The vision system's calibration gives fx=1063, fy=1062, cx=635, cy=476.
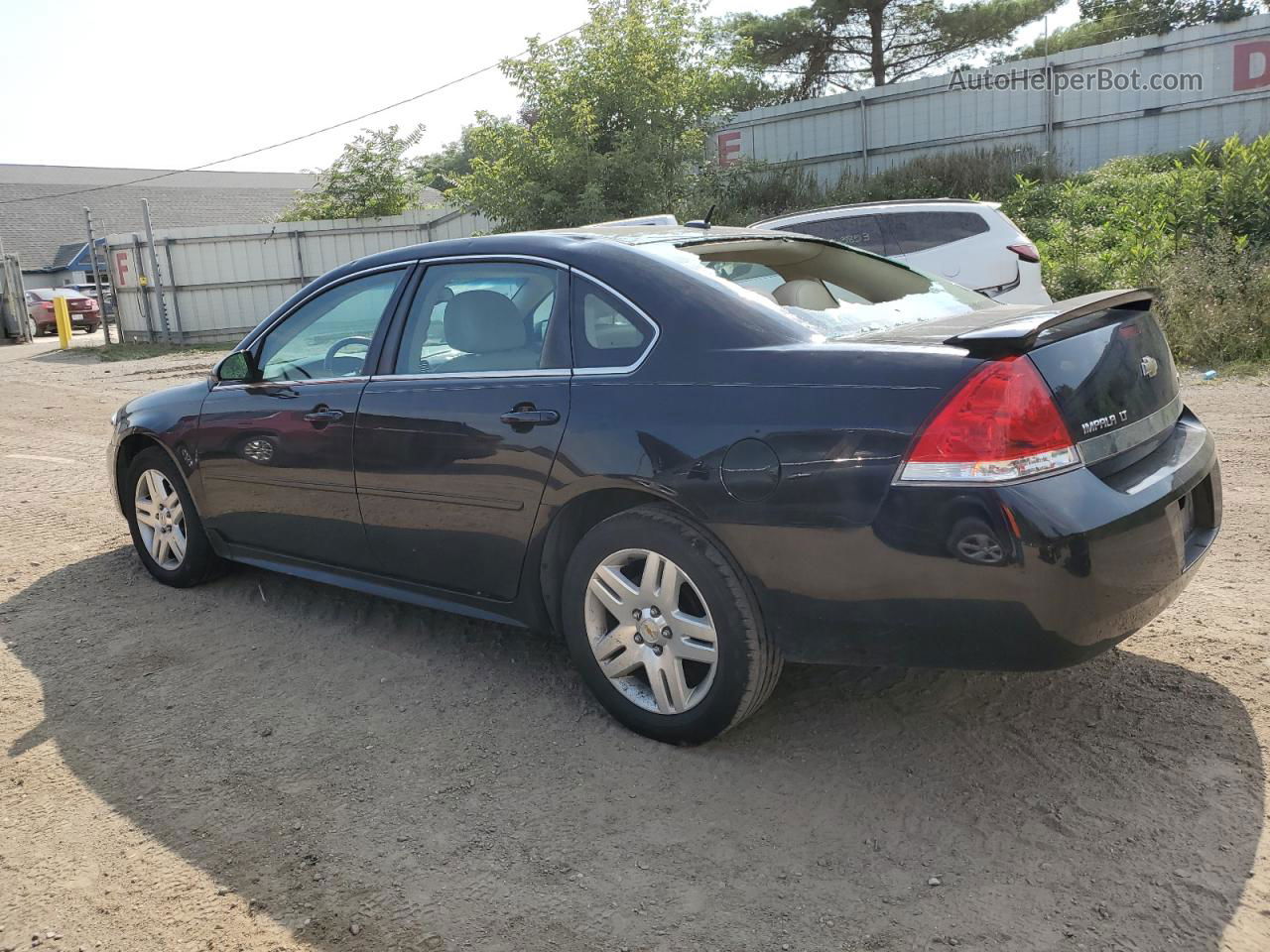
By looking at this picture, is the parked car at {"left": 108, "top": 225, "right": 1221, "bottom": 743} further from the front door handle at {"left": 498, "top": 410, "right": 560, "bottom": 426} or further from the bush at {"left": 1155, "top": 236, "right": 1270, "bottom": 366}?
the bush at {"left": 1155, "top": 236, "right": 1270, "bottom": 366}

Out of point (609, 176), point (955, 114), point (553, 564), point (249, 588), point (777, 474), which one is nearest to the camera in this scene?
point (777, 474)

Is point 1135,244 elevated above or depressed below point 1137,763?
above

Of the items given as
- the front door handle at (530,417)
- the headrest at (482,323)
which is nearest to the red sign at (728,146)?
the headrest at (482,323)

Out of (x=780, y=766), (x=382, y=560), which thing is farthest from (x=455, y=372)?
(x=780, y=766)

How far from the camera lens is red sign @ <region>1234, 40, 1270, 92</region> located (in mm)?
18812

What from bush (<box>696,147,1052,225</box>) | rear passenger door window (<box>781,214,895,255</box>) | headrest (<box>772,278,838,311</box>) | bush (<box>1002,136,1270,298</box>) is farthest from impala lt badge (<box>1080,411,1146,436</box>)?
bush (<box>696,147,1052,225</box>)

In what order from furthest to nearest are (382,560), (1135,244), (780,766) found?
(1135,244), (382,560), (780,766)

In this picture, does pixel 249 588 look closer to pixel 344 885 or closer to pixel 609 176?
pixel 344 885

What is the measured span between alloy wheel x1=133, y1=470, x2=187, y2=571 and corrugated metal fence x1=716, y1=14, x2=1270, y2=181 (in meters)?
20.1

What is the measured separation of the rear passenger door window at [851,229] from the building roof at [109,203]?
46367mm

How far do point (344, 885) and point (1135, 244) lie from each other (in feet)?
41.3

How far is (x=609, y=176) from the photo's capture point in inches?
811

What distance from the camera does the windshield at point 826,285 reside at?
3301mm

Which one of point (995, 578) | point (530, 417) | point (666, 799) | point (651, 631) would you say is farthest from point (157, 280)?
point (995, 578)
